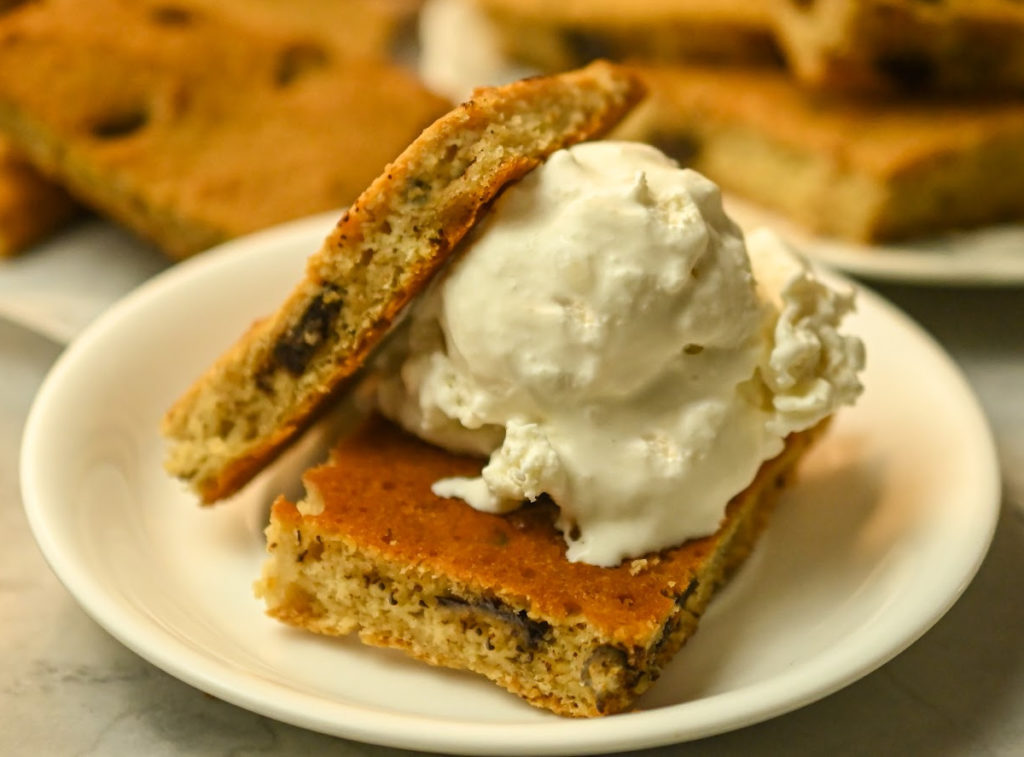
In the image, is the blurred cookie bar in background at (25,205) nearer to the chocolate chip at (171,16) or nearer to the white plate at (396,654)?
the chocolate chip at (171,16)

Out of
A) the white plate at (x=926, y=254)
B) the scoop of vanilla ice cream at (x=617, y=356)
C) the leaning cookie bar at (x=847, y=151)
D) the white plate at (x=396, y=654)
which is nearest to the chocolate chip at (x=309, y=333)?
the scoop of vanilla ice cream at (x=617, y=356)

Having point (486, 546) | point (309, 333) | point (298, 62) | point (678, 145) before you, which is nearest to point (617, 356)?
point (486, 546)

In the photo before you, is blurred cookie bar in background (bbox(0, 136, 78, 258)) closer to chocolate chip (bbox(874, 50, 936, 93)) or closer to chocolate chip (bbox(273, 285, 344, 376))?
chocolate chip (bbox(273, 285, 344, 376))

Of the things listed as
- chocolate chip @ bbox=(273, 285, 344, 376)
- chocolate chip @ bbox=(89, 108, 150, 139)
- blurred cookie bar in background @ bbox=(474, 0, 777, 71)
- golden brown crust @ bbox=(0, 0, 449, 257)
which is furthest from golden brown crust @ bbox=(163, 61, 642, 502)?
blurred cookie bar in background @ bbox=(474, 0, 777, 71)

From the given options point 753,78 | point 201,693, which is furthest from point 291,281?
point 753,78

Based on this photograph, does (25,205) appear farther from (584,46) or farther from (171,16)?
(584,46)
